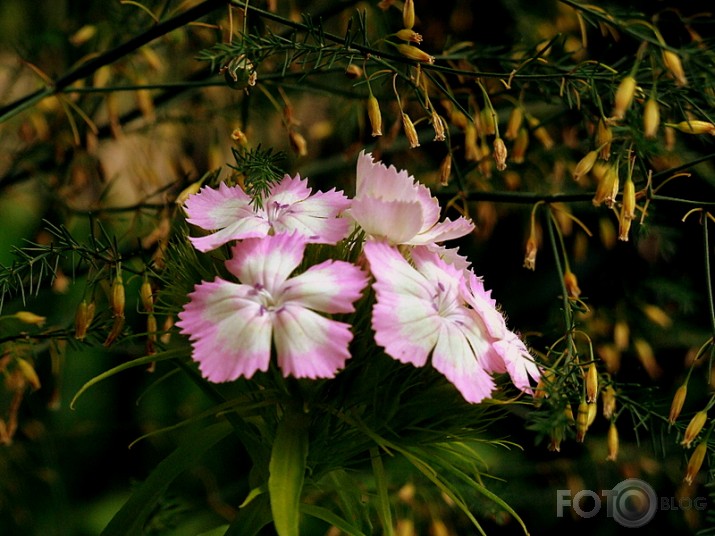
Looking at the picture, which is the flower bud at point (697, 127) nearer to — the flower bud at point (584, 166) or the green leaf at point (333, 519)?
the flower bud at point (584, 166)

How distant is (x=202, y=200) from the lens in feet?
1.83

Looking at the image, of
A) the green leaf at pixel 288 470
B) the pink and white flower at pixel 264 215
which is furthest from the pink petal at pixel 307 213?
the green leaf at pixel 288 470

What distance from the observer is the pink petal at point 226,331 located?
1.49 feet

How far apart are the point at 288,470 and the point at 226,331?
0.09 meters

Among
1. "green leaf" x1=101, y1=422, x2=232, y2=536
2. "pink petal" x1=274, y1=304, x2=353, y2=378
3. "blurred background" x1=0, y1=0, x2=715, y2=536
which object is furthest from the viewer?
"blurred background" x1=0, y1=0, x2=715, y2=536

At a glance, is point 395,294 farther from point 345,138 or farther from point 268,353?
point 345,138

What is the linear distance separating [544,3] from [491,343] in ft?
2.95

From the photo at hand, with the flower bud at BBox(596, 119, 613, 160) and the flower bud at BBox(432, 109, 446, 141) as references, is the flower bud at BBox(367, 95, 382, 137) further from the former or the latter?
the flower bud at BBox(596, 119, 613, 160)

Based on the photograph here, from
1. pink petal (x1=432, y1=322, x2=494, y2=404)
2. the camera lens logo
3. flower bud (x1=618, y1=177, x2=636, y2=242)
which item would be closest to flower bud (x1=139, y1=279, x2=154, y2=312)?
pink petal (x1=432, y1=322, x2=494, y2=404)

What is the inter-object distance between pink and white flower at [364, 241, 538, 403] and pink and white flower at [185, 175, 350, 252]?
4cm

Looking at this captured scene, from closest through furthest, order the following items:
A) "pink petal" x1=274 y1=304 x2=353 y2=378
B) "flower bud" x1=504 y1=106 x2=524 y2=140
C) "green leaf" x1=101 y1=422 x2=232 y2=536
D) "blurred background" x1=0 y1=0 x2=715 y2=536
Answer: "pink petal" x1=274 y1=304 x2=353 y2=378 → "green leaf" x1=101 y1=422 x2=232 y2=536 → "flower bud" x1=504 y1=106 x2=524 y2=140 → "blurred background" x1=0 y1=0 x2=715 y2=536

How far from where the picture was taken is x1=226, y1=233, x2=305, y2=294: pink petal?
0.49 metres

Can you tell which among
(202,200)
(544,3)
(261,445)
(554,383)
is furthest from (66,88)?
(544,3)

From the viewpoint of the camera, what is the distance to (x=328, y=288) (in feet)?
1.57
